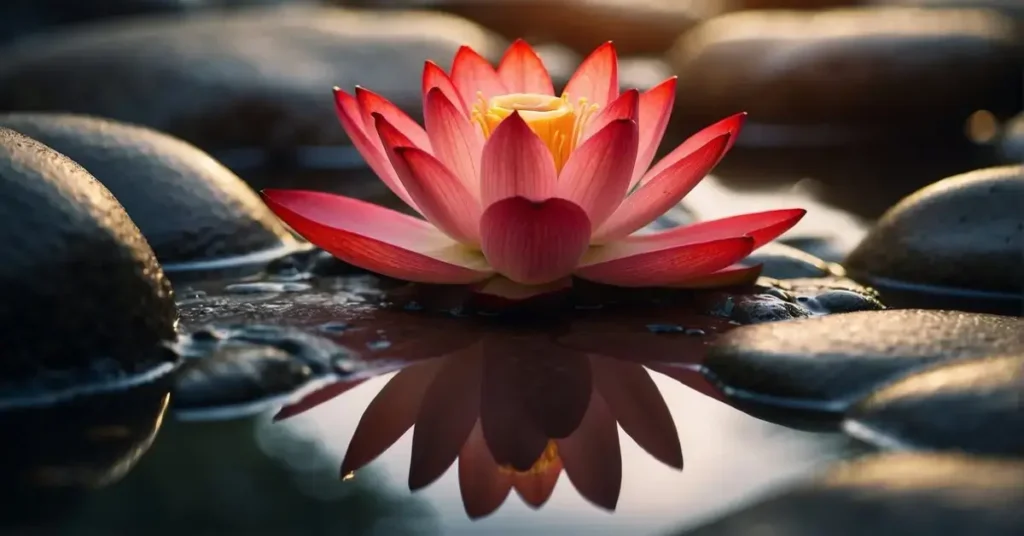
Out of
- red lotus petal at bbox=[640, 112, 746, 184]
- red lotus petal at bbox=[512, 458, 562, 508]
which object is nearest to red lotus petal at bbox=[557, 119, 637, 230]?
red lotus petal at bbox=[640, 112, 746, 184]

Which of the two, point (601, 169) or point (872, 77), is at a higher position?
point (872, 77)

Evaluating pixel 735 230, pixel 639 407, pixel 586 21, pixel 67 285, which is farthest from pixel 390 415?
pixel 586 21

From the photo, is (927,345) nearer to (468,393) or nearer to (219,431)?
(468,393)

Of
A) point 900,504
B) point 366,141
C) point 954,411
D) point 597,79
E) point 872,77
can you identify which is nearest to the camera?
point 900,504

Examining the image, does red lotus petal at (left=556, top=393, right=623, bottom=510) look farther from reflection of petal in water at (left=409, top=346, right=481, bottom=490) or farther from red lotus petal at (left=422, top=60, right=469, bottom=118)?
red lotus petal at (left=422, top=60, right=469, bottom=118)

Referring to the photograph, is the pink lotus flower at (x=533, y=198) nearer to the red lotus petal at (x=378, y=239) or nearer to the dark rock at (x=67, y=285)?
the red lotus petal at (x=378, y=239)

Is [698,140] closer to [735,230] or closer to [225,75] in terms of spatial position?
[735,230]
